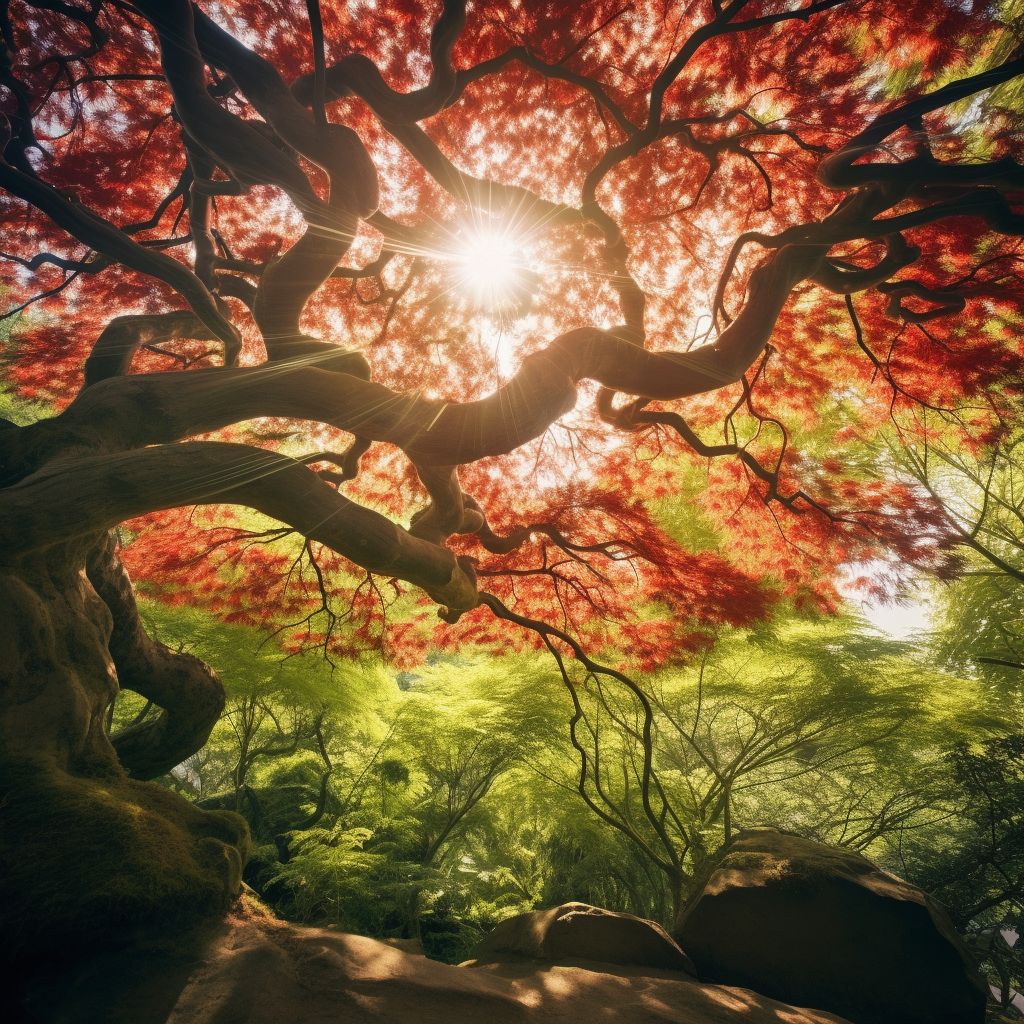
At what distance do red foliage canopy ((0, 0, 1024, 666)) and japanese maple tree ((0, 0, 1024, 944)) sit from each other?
3 centimetres

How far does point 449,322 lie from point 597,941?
4.96 m

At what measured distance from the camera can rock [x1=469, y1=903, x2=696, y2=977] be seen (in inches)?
131

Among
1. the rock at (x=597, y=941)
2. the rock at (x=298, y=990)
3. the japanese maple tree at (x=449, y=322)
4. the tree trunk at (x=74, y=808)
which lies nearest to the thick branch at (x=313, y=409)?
the japanese maple tree at (x=449, y=322)

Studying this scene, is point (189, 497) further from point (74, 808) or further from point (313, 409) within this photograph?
point (74, 808)

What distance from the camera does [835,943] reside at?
11.4 feet

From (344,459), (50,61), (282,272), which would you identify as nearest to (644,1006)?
(344,459)

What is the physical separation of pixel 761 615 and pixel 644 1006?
259 centimetres

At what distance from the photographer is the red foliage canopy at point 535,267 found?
2412mm

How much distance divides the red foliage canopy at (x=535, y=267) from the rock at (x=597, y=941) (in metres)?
1.95

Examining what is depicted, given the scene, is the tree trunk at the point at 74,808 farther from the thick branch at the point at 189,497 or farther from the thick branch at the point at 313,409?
the thick branch at the point at 313,409

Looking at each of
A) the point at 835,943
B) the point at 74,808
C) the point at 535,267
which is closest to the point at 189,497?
the point at 74,808

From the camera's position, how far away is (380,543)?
2518 millimetres

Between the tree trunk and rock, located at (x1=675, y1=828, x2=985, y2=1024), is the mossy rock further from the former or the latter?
rock, located at (x1=675, y1=828, x2=985, y2=1024)

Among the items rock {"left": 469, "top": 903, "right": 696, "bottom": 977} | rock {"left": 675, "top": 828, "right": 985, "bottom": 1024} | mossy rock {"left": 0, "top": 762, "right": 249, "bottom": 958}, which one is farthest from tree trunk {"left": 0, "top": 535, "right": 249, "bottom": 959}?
rock {"left": 675, "top": 828, "right": 985, "bottom": 1024}
